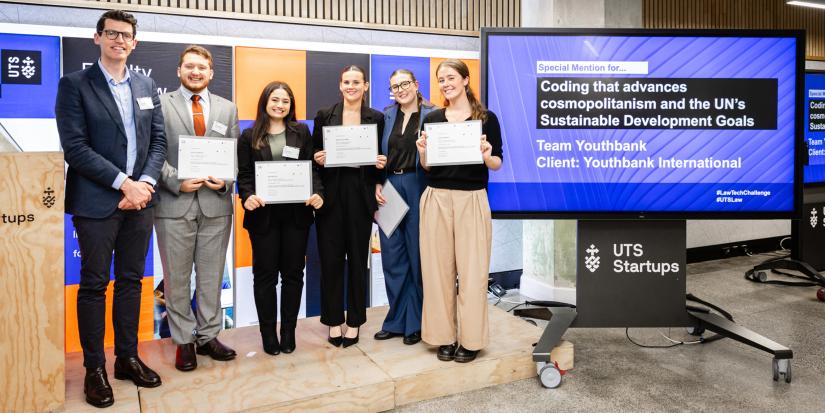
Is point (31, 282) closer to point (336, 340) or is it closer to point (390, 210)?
point (336, 340)

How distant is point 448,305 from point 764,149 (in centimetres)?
200

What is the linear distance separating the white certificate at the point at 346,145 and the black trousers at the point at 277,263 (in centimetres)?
37

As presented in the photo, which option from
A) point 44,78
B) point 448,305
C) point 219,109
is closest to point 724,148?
point 448,305

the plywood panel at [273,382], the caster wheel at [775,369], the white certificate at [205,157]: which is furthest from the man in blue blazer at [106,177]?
the caster wheel at [775,369]

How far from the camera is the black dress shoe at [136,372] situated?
2.62m

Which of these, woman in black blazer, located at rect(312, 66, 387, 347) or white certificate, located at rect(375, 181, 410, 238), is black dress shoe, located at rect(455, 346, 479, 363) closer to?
woman in black blazer, located at rect(312, 66, 387, 347)

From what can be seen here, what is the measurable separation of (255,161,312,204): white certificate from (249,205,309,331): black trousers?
0.45ft

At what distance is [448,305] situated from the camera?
296 centimetres

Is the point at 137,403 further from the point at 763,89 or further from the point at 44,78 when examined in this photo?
the point at 763,89

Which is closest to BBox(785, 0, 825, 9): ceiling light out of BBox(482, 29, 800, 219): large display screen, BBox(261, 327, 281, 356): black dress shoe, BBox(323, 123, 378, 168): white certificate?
BBox(482, 29, 800, 219): large display screen

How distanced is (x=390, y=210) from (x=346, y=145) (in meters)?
0.47

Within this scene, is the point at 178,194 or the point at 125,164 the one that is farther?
the point at 178,194

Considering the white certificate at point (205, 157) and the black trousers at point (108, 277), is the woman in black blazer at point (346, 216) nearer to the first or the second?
the white certificate at point (205, 157)

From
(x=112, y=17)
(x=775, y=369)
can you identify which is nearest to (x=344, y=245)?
(x=112, y=17)
